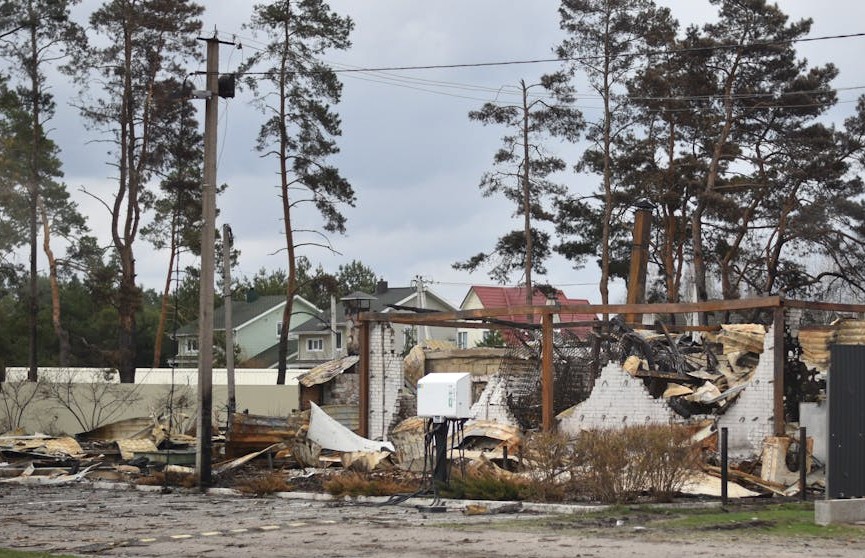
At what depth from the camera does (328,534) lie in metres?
14.0

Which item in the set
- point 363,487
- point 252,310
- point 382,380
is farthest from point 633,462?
point 252,310

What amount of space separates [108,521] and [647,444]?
280 inches

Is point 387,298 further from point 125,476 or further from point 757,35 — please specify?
point 125,476

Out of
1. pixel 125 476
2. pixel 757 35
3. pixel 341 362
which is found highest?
pixel 757 35

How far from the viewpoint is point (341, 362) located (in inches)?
1404

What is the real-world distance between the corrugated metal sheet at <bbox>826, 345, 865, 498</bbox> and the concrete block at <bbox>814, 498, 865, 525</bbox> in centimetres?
15

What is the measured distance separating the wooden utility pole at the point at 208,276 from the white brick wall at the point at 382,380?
234 inches

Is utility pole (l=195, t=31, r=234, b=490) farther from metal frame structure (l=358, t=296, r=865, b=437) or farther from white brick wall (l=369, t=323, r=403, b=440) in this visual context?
white brick wall (l=369, t=323, r=403, b=440)

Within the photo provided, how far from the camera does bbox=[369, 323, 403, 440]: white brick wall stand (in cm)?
2791

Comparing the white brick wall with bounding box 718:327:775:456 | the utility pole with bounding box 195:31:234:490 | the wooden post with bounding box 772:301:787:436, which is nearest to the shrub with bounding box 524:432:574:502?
the wooden post with bounding box 772:301:787:436

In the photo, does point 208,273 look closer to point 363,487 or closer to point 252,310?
point 363,487

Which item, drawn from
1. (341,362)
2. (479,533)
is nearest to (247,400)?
(341,362)

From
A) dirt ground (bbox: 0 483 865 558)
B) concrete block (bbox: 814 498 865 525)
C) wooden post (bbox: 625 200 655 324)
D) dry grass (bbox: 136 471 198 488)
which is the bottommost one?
dry grass (bbox: 136 471 198 488)

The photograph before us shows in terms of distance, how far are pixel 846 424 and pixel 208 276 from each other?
1220cm
